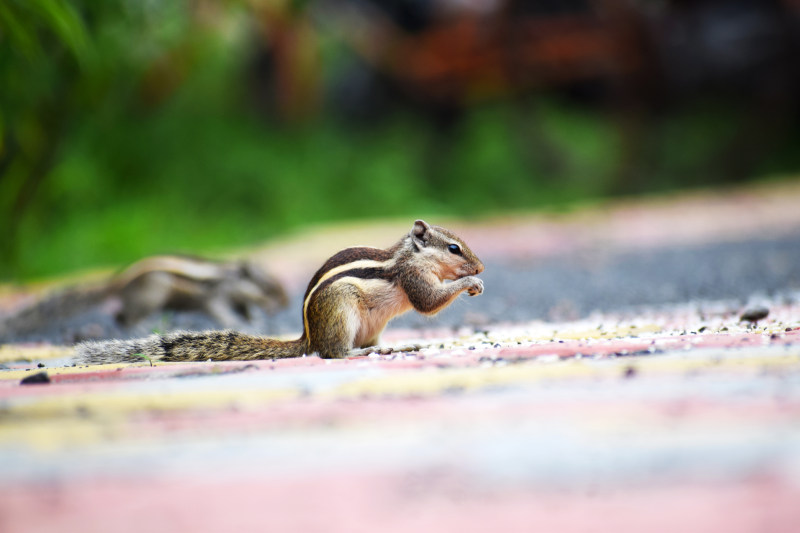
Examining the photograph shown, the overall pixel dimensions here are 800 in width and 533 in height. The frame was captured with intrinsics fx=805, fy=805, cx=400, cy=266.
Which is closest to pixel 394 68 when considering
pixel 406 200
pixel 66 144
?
pixel 406 200

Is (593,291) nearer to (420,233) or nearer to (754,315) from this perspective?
(754,315)

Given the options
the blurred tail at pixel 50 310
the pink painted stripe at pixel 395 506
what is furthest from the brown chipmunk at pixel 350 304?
the blurred tail at pixel 50 310

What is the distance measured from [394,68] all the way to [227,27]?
3.02m

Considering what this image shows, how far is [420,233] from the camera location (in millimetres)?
2705

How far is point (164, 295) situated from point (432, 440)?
290 cm

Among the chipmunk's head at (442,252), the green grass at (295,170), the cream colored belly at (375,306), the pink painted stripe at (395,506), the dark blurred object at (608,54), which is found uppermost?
the dark blurred object at (608,54)

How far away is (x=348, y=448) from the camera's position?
1.18 metres

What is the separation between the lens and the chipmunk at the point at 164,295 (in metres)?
3.82

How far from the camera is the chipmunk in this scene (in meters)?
3.82

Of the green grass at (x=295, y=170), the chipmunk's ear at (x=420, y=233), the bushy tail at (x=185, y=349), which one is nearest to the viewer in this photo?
the bushy tail at (x=185, y=349)

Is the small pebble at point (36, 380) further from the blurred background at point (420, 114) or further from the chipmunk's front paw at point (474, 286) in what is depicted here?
the blurred background at point (420, 114)

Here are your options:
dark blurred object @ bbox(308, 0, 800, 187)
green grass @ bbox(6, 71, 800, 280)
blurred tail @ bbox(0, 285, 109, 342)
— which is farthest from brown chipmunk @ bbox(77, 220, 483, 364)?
dark blurred object @ bbox(308, 0, 800, 187)

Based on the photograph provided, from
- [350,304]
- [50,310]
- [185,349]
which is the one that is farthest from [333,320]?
[50,310]

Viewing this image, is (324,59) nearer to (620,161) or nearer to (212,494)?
(620,161)
